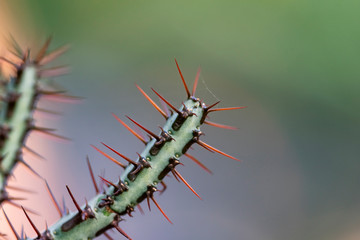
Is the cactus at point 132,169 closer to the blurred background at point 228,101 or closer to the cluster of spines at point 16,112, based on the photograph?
the cluster of spines at point 16,112

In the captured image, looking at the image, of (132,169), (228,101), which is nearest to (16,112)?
(132,169)

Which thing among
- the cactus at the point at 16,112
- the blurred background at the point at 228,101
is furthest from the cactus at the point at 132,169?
the blurred background at the point at 228,101

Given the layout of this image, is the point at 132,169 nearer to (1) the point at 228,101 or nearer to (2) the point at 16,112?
(2) the point at 16,112

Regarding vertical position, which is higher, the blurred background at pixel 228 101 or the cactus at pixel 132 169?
the blurred background at pixel 228 101

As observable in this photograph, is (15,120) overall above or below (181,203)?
below

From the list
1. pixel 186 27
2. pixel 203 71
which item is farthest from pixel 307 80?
pixel 186 27

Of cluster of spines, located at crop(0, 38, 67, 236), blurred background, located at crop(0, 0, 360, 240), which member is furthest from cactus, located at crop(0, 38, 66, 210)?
blurred background, located at crop(0, 0, 360, 240)

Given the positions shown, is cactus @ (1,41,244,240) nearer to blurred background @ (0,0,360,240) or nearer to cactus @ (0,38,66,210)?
cactus @ (0,38,66,210)

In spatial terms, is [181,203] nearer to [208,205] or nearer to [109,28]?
[208,205]
